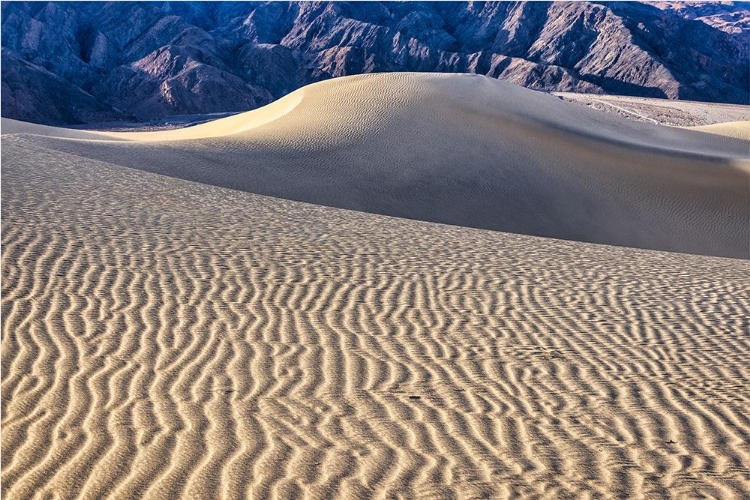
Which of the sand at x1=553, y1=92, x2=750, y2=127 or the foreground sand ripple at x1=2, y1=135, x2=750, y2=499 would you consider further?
the sand at x1=553, y1=92, x2=750, y2=127

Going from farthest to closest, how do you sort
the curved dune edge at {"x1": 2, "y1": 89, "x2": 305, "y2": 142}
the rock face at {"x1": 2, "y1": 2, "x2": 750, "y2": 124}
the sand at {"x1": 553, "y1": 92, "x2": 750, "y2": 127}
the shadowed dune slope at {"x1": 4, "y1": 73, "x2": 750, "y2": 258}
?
1. the rock face at {"x1": 2, "y1": 2, "x2": 750, "y2": 124}
2. the sand at {"x1": 553, "y1": 92, "x2": 750, "y2": 127}
3. the curved dune edge at {"x1": 2, "y1": 89, "x2": 305, "y2": 142}
4. the shadowed dune slope at {"x1": 4, "y1": 73, "x2": 750, "y2": 258}

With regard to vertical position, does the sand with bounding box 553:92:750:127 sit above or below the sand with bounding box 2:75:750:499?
above

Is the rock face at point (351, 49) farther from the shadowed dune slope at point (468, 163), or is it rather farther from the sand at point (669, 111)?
the shadowed dune slope at point (468, 163)

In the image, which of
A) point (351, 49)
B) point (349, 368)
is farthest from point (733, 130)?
point (351, 49)

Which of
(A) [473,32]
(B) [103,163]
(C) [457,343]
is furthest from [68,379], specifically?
(A) [473,32]

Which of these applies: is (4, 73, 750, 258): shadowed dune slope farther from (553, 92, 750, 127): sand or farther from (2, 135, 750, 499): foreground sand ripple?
(553, 92, 750, 127): sand

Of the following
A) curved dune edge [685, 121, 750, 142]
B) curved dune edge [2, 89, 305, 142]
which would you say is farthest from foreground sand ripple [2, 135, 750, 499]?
curved dune edge [685, 121, 750, 142]

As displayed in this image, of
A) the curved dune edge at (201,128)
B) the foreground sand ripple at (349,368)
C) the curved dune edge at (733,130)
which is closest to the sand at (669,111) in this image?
the curved dune edge at (733,130)

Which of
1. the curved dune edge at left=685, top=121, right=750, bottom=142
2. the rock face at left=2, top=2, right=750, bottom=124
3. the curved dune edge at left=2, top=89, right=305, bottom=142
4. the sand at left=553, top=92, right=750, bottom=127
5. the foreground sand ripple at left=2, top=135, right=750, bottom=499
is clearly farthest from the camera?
the rock face at left=2, top=2, right=750, bottom=124
